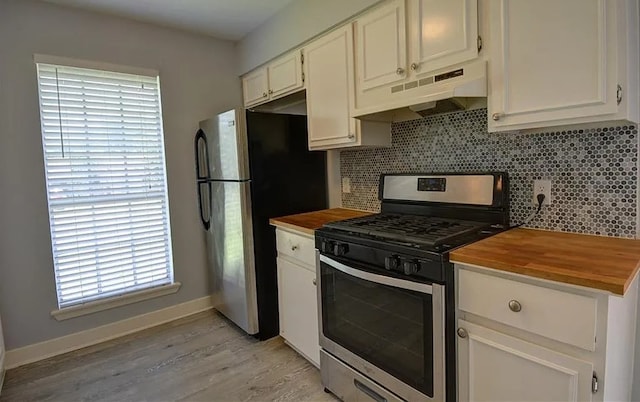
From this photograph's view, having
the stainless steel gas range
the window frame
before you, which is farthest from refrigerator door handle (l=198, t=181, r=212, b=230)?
the stainless steel gas range

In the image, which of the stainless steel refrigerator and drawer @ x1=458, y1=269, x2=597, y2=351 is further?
the stainless steel refrigerator

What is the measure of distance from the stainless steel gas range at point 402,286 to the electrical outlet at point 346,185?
539 mm

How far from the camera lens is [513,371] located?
1.18 m

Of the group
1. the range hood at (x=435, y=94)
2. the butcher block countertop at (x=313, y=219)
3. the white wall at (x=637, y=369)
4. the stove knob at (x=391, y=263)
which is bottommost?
the white wall at (x=637, y=369)

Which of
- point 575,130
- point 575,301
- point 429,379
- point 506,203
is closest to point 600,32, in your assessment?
point 575,130

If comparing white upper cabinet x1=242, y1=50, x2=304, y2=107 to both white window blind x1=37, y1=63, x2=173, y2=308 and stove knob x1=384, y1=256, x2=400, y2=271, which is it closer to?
white window blind x1=37, y1=63, x2=173, y2=308

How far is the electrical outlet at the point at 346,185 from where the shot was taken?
2641 millimetres

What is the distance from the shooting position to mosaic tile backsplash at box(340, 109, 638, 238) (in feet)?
4.53

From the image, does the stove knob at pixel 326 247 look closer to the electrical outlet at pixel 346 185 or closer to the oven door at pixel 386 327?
the oven door at pixel 386 327

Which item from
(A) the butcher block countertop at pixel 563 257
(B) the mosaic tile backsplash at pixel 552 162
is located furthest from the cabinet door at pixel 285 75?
(A) the butcher block countertop at pixel 563 257

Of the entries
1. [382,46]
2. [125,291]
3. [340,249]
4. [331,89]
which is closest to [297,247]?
[340,249]

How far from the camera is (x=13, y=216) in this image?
232cm

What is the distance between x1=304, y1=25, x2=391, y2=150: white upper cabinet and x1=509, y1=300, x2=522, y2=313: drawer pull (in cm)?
122

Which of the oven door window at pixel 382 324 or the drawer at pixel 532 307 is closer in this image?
the drawer at pixel 532 307
